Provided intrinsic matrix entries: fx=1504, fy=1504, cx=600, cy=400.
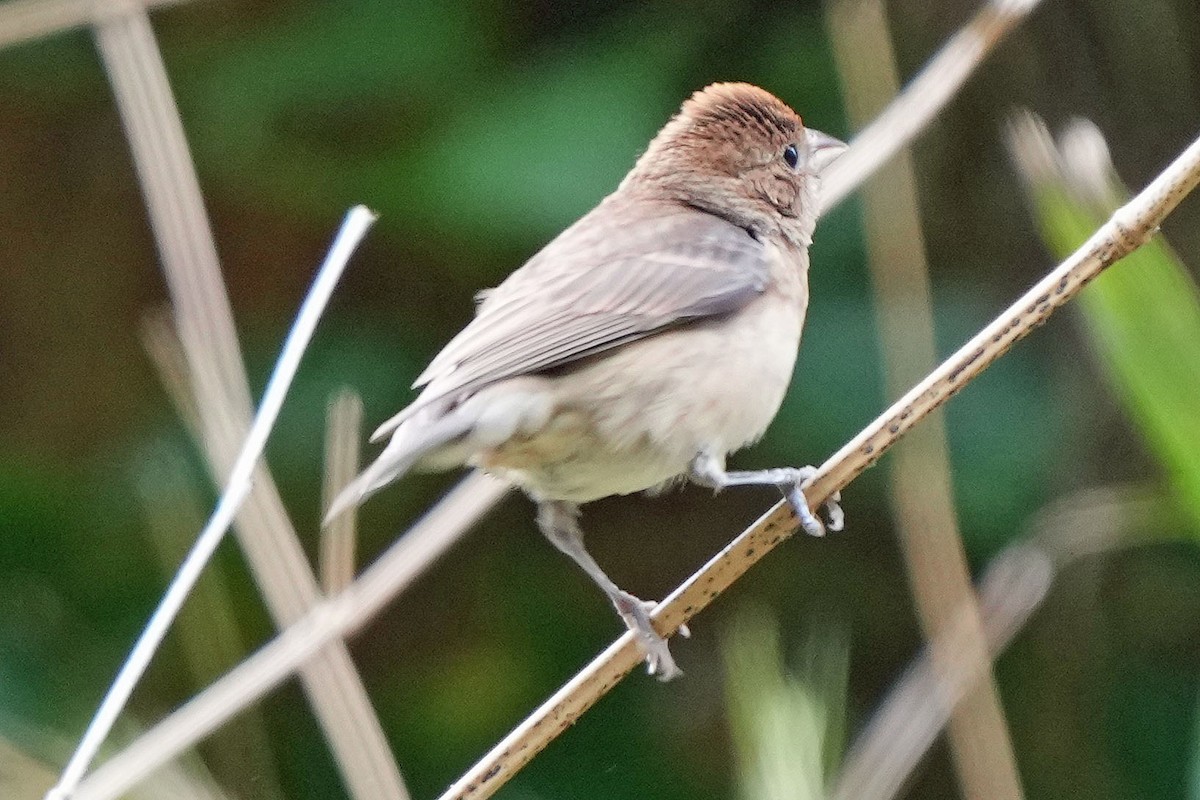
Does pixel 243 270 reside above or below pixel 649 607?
above

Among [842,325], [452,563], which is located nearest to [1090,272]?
[842,325]

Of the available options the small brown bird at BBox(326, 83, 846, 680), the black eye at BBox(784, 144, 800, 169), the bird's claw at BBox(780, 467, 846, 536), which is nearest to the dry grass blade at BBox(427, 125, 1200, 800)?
the bird's claw at BBox(780, 467, 846, 536)

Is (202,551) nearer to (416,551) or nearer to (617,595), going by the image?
(416,551)

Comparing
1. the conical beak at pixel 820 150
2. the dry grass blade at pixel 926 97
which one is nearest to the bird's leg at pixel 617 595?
the dry grass blade at pixel 926 97

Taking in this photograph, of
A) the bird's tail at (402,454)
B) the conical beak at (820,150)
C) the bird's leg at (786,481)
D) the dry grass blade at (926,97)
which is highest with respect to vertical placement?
the dry grass blade at (926,97)

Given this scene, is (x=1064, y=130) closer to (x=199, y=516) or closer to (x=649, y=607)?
(x=649, y=607)

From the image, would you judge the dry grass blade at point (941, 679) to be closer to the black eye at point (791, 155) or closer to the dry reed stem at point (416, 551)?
the dry reed stem at point (416, 551)
